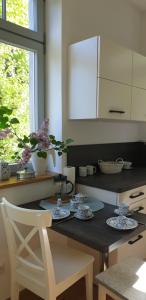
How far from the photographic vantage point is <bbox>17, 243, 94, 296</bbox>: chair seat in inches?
49.1

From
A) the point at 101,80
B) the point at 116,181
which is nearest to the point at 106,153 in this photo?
the point at 116,181

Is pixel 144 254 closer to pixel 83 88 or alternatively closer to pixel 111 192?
pixel 111 192

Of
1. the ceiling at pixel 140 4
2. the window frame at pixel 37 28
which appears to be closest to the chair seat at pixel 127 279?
the window frame at pixel 37 28

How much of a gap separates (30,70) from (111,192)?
121cm

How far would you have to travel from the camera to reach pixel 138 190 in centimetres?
197

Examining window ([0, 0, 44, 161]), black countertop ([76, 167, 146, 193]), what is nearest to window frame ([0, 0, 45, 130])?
window ([0, 0, 44, 161])

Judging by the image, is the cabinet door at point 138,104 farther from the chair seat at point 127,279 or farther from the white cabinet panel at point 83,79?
the chair seat at point 127,279

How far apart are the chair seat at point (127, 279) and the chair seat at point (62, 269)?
224 mm

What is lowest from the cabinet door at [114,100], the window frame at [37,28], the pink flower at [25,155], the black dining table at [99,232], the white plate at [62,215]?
the black dining table at [99,232]

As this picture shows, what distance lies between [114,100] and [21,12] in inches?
40.0

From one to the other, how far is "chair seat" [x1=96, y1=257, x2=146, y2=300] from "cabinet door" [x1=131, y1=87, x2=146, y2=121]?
1.32 m

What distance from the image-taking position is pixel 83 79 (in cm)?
186

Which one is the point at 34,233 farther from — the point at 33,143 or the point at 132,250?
the point at 132,250

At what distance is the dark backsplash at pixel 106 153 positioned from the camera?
2.14 metres
